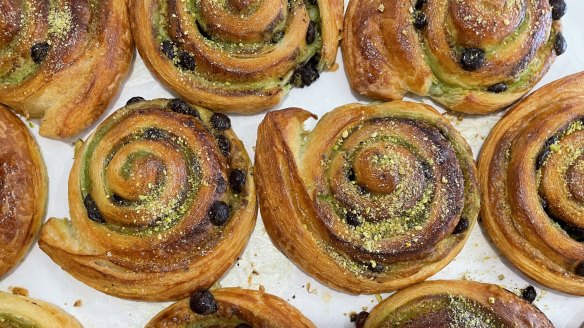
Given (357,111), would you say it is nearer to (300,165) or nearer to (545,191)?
(300,165)

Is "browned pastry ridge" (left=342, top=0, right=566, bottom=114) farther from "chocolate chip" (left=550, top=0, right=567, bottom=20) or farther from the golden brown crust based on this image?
the golden brown crust

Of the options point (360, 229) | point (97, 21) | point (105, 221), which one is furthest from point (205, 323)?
point (97, 21)

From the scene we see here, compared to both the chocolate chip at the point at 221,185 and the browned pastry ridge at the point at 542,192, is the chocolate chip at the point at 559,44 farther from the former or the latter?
the chocolate chip at the point at 221,185

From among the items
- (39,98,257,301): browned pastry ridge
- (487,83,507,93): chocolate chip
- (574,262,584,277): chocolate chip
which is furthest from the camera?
(487,83,507,93): chocolate chip

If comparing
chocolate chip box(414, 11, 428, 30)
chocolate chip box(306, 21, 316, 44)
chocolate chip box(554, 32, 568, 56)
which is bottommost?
chocolate chip box(306, 21, 316, 44)

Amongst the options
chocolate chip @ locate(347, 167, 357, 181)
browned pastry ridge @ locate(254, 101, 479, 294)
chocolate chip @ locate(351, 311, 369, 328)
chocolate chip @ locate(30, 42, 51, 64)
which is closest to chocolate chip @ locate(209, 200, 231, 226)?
browned pastry ridge @ locate(254, 101, 479, 294)

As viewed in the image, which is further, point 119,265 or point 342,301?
point 342,301

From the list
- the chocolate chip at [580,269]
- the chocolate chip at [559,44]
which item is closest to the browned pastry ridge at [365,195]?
the chocolate chip at [580,269]

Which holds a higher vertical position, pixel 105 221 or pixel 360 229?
pixel 360 229
